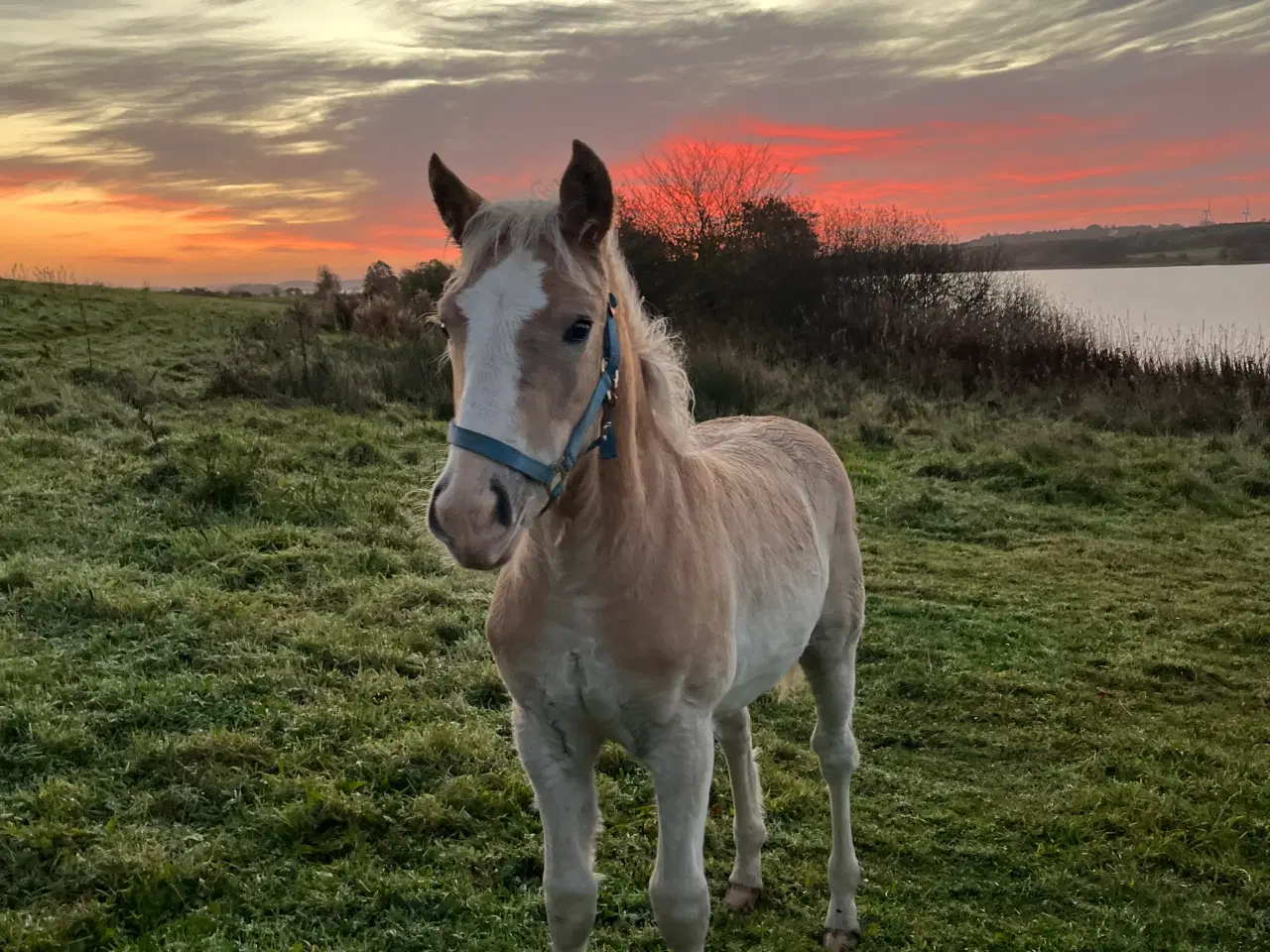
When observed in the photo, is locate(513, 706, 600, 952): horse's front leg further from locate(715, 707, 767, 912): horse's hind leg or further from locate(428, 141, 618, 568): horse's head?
locate(715, 707, 767, 912): horse's hind leg

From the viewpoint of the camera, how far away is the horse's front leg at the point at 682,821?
2416 millimetres

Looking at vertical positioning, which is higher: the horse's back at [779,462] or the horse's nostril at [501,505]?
the horse's nostril at [501,505]

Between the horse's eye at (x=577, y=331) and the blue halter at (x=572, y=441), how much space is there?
0.44ft

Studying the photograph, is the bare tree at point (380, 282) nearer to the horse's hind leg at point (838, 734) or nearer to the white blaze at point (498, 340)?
the horse's hind leg at point (838, 734)

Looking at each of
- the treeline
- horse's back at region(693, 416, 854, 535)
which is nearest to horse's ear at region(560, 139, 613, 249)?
horse's back at region(693, 416, 854, 535)

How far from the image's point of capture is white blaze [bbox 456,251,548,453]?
6.14ft

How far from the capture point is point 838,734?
141 inches

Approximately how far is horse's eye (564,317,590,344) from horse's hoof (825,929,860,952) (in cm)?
267

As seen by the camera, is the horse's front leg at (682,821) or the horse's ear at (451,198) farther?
the horse's front leg at (682,821)

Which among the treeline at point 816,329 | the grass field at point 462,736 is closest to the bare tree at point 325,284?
the treeline at point 816,329

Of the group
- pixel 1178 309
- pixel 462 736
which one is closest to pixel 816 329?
pixel 1178 309

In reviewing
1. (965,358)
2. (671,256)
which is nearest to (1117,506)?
(965,358)

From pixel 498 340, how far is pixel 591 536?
591 mm

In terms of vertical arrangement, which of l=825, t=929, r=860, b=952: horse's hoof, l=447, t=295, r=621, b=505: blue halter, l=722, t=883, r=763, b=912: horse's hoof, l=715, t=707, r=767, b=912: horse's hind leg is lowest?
l=825, t=929, r=860, b=952: horse's hoof
